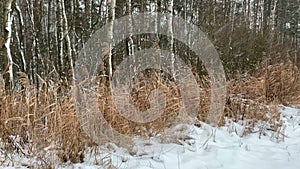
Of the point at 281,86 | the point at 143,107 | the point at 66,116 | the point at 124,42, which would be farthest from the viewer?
the point at 124,42

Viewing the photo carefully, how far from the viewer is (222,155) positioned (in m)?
3.96

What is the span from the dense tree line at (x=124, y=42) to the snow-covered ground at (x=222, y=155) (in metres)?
1.07

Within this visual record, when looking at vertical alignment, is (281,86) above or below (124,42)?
below

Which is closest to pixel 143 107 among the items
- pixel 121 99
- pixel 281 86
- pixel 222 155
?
pixel 121 99

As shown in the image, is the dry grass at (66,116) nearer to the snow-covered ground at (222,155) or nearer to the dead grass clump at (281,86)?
the snow-covered ground at (222,155)

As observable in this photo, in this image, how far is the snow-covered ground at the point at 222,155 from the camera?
357 cm

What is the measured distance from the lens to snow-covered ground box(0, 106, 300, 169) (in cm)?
357

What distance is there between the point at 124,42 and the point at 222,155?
11389mm

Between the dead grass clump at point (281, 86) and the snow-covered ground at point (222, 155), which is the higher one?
the dead grass clump at point (281, 86)

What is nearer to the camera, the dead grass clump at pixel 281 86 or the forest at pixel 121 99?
the forest at pixel 121 99

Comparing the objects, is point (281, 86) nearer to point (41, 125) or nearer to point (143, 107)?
point (143, 107)

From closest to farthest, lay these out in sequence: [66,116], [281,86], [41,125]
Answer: [41,125] < [66,116] < [281,86]

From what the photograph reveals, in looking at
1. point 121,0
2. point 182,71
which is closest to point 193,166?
point 182,71

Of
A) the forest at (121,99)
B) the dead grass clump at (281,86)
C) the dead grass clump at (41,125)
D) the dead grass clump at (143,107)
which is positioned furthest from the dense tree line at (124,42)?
the dead grass clump at (281,86)
